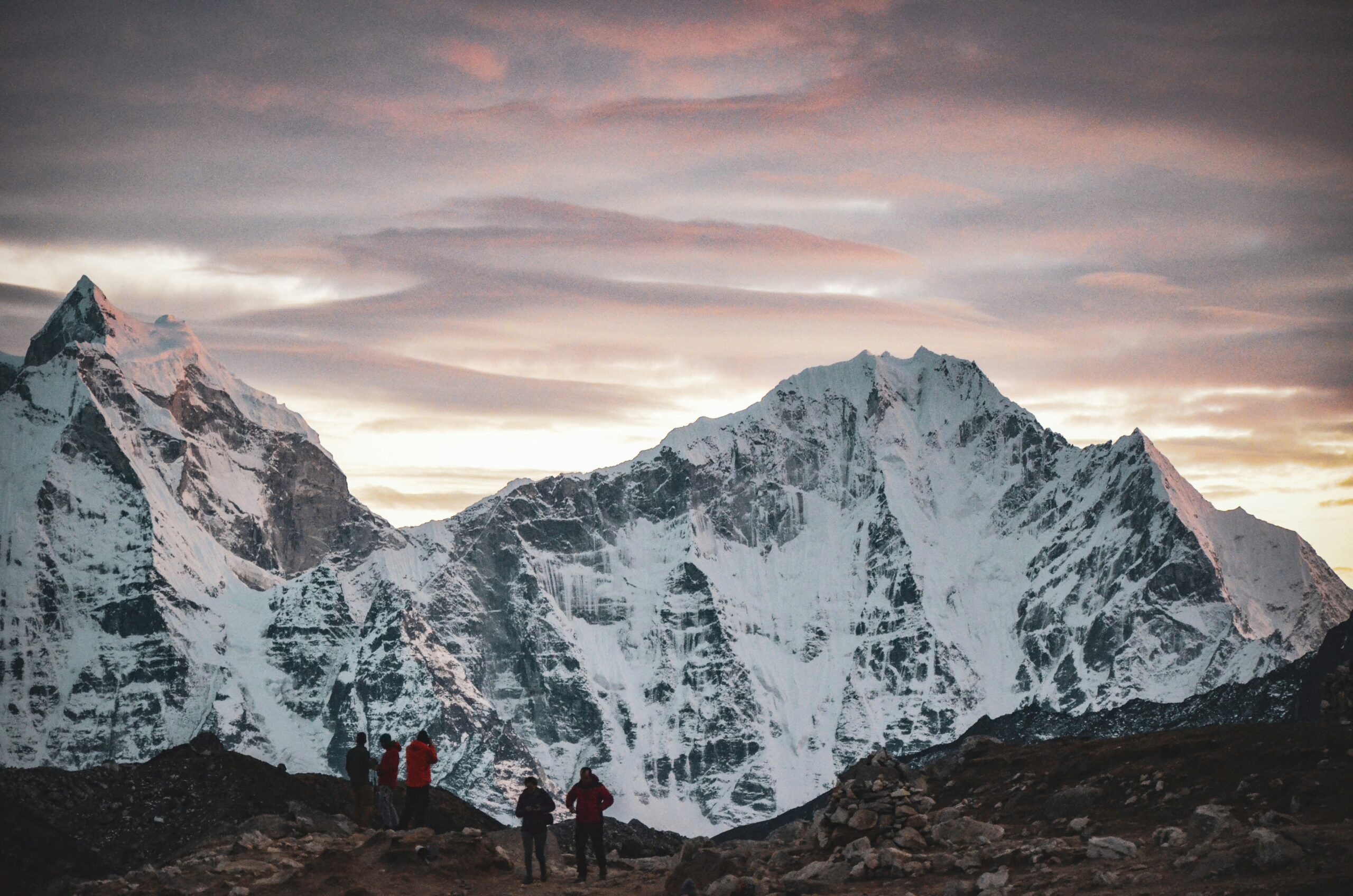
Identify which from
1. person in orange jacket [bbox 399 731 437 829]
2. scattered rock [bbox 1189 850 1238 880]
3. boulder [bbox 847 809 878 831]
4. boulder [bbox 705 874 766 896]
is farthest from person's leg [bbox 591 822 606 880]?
scattered rock [bbox 1189 850 1238 880]

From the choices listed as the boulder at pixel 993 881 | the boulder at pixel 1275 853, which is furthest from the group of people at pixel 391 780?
the boulder at pixel 1275 853

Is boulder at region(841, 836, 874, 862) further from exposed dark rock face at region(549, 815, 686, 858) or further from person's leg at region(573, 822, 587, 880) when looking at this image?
exposed dark rock face at region(549, 815, 686, 858)

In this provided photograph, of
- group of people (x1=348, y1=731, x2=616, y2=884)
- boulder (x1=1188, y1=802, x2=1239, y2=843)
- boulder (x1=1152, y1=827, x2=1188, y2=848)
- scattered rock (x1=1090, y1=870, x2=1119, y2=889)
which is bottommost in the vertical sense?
scattered rock (x1=1090, y1=870, x2=1119, y2=889)

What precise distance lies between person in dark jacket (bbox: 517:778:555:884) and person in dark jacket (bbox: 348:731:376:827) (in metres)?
6.45

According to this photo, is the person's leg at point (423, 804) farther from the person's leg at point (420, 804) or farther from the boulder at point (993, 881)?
the boulder at point (993, 881)

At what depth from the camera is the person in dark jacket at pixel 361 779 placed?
148 feet

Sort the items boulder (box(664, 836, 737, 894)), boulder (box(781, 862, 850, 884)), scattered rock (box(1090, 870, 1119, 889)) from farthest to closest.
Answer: boulder (box(664, 836, 737, 894)) → boulder (box(781, 862, 850, 884)) → scattered rock (box(1090, 870, 1119, 889))

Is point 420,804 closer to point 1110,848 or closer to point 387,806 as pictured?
point 387,806

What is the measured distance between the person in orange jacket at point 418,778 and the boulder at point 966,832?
1318 cm

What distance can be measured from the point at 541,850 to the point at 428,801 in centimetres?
472

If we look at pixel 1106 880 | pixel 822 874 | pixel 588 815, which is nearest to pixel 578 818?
pixel 588 815

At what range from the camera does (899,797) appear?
3938 cm

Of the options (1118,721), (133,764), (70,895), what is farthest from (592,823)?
(1118,721)

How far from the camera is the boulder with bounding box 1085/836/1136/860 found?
33375 mm
